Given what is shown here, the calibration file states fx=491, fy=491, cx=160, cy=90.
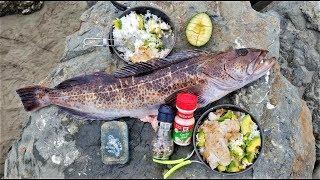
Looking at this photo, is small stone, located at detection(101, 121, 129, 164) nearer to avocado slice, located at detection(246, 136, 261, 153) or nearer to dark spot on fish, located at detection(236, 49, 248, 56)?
avocado slice, located at detection(246, 136, 261, 153)

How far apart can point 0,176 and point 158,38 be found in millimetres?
3158

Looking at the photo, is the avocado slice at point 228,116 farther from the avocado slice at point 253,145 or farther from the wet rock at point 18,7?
the wet rock at point 18,7

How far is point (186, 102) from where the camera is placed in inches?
247

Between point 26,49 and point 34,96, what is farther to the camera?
point 26,49

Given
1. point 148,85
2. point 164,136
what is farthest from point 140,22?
point 164,136

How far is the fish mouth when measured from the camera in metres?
6.73

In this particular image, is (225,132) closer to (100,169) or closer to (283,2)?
(100,169)

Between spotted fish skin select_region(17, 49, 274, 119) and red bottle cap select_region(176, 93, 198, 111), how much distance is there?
0.31m

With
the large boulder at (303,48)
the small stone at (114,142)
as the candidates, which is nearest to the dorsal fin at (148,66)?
the small stone at (114,142)

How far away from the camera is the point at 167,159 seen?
21.1ft

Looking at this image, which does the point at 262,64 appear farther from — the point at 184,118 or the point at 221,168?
the point at 221,168

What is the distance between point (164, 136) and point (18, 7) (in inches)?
152

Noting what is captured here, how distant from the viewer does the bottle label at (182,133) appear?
6.35 metres

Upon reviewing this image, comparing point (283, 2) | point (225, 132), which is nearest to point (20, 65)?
point (225, 132)
